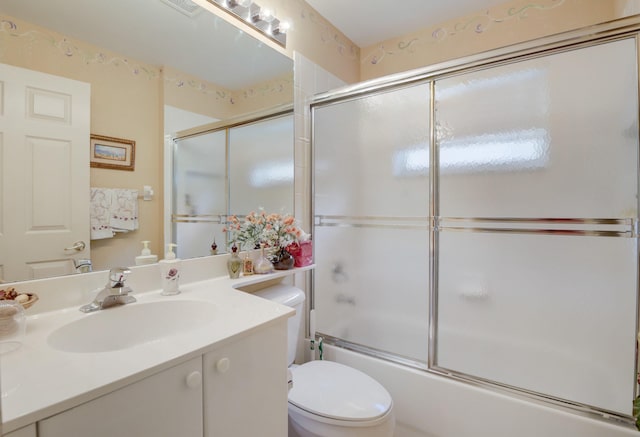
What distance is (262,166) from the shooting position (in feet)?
5.30

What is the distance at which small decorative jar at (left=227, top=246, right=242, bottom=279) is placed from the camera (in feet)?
4.24

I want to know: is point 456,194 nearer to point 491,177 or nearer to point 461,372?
point 491,177

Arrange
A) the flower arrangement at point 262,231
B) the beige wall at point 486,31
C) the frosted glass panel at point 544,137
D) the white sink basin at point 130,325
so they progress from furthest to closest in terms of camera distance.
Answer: the beige wall at point 486,31 → the flower arrangement at point 262,231 → the frosted glass panel at point 544,137 → the white sink basin at point 130,325

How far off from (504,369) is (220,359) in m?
1.32

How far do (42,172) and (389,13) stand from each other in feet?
6.62

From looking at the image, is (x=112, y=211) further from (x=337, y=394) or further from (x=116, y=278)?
(x=337, y=394)

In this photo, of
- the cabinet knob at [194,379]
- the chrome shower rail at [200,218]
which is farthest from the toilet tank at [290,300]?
the cabinet knob at [194,379]

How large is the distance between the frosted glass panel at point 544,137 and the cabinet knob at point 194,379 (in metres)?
1.29

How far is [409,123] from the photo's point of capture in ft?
5.28

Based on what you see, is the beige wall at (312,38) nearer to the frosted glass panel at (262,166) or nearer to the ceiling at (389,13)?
the ceiling at (389,13)

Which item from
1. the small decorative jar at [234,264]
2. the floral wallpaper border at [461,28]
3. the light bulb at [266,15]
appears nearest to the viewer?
the small decorative jar at [234,264]

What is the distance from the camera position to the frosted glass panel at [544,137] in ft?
3.84

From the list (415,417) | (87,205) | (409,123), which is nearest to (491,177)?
(409,123)

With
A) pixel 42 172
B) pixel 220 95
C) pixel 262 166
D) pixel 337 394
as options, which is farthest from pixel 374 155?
pixel 42 172
